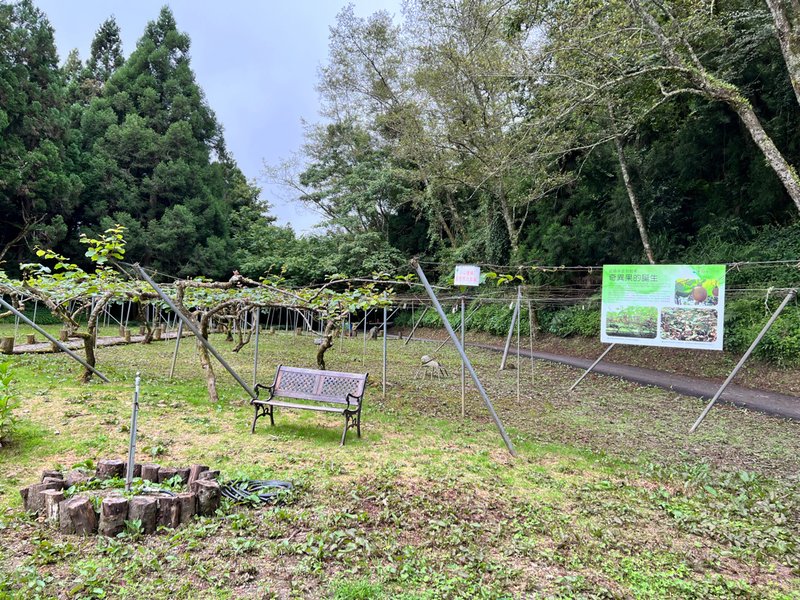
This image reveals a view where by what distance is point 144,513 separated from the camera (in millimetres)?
3105

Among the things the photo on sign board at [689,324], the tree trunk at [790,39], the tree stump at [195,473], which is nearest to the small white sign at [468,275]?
the photo on sign board at [689,324]

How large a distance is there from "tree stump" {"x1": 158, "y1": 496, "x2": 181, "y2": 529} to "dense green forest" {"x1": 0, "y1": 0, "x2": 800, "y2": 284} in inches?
376

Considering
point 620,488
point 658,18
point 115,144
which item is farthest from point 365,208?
point 620,488

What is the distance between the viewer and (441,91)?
1784 cm

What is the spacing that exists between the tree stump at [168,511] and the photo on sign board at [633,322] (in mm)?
7620

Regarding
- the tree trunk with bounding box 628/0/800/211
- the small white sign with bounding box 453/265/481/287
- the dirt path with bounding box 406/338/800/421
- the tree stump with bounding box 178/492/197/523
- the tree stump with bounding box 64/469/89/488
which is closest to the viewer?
the tree stump with bounding box 178/492/197/523

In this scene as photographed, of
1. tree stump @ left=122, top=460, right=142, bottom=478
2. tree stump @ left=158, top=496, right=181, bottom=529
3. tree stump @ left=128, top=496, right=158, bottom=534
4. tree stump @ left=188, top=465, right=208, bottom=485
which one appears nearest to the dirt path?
tree stump @ left=188, top=465, right=208, bottom=485

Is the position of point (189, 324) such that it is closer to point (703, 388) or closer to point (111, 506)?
point (111, 506)

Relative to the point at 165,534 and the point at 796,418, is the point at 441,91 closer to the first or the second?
the point at 796,418

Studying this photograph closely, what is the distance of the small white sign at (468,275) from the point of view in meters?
6.74

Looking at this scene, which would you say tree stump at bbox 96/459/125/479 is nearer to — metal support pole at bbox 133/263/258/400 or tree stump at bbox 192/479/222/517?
tree stump at bbox 192/479/222/517

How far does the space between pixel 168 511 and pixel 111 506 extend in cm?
36

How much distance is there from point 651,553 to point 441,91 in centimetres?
1782

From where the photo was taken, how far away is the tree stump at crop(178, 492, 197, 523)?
3252 millimetres
